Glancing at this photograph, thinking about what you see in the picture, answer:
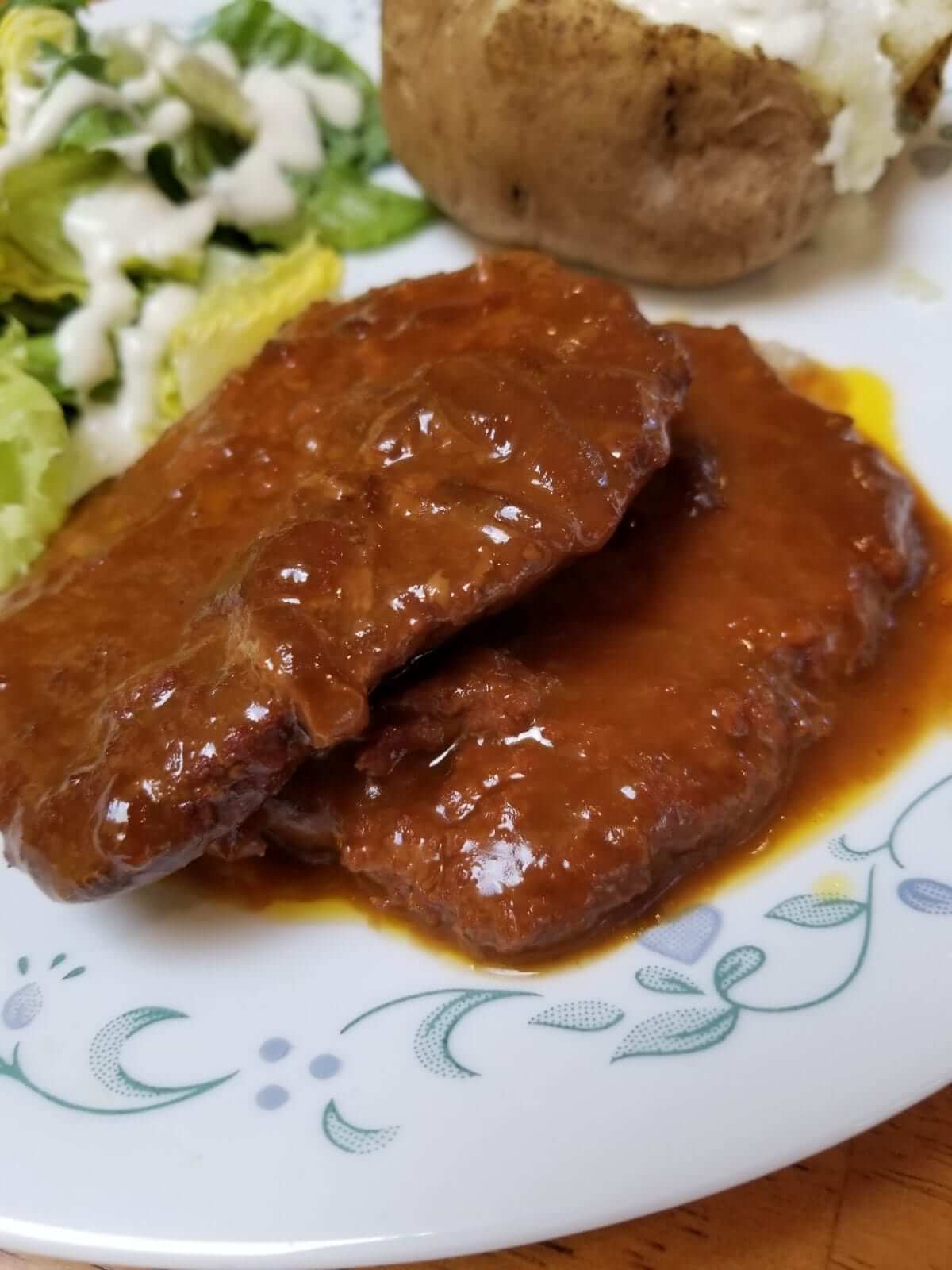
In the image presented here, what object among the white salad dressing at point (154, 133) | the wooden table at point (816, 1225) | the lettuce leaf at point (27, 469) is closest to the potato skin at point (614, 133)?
the white salad dressing at point (154, 133)

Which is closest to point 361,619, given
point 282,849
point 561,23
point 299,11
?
point 282,849

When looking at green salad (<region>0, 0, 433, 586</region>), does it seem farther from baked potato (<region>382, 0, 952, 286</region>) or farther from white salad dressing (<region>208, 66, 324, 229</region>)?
baked potato (<region>382, 0, 952, 286</region>)

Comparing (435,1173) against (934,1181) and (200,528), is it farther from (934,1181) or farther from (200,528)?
(200,528)

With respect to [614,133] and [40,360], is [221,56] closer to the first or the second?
[40,360]

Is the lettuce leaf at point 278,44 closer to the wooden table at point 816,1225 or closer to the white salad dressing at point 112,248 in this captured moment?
the white salad dressing at point 112,248

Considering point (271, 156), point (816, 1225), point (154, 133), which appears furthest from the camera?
point (271, 156)

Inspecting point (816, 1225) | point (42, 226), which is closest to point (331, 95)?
point (42, 226)

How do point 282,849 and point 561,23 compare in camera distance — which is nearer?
point 282,849
